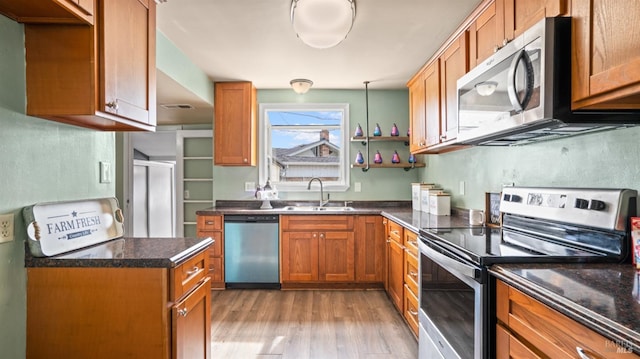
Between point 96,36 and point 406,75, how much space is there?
117 inches

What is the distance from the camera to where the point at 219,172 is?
168 inches

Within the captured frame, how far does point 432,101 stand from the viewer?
2973 millimetres

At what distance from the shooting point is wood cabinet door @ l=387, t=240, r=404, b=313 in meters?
2.86

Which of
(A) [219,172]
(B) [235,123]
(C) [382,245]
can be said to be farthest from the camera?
(A) [219,172]

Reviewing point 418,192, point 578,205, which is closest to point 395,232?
point 418,192

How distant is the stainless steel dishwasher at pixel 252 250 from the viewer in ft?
12.0

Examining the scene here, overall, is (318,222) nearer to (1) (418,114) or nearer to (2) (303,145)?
(2) (303,145)

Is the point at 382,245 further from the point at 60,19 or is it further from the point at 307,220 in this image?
the point at 60,19

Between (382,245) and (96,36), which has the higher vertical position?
(96,36)

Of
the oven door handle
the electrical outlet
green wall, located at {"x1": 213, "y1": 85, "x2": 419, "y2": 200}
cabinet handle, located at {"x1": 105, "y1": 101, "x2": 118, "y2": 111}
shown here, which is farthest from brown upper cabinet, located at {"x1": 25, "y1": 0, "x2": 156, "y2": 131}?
green wall, located at {"x1": 213, "y1": 85, "x2": 419, "y2": 200}

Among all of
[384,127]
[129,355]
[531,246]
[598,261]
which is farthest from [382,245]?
[129,355]

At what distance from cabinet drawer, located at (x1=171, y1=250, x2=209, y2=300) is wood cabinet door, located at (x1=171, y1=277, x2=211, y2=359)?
4 cm

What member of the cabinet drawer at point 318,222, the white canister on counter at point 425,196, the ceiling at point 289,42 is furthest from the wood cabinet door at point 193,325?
the white canister on counter at point 425,196

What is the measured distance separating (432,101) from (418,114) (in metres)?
0.37
